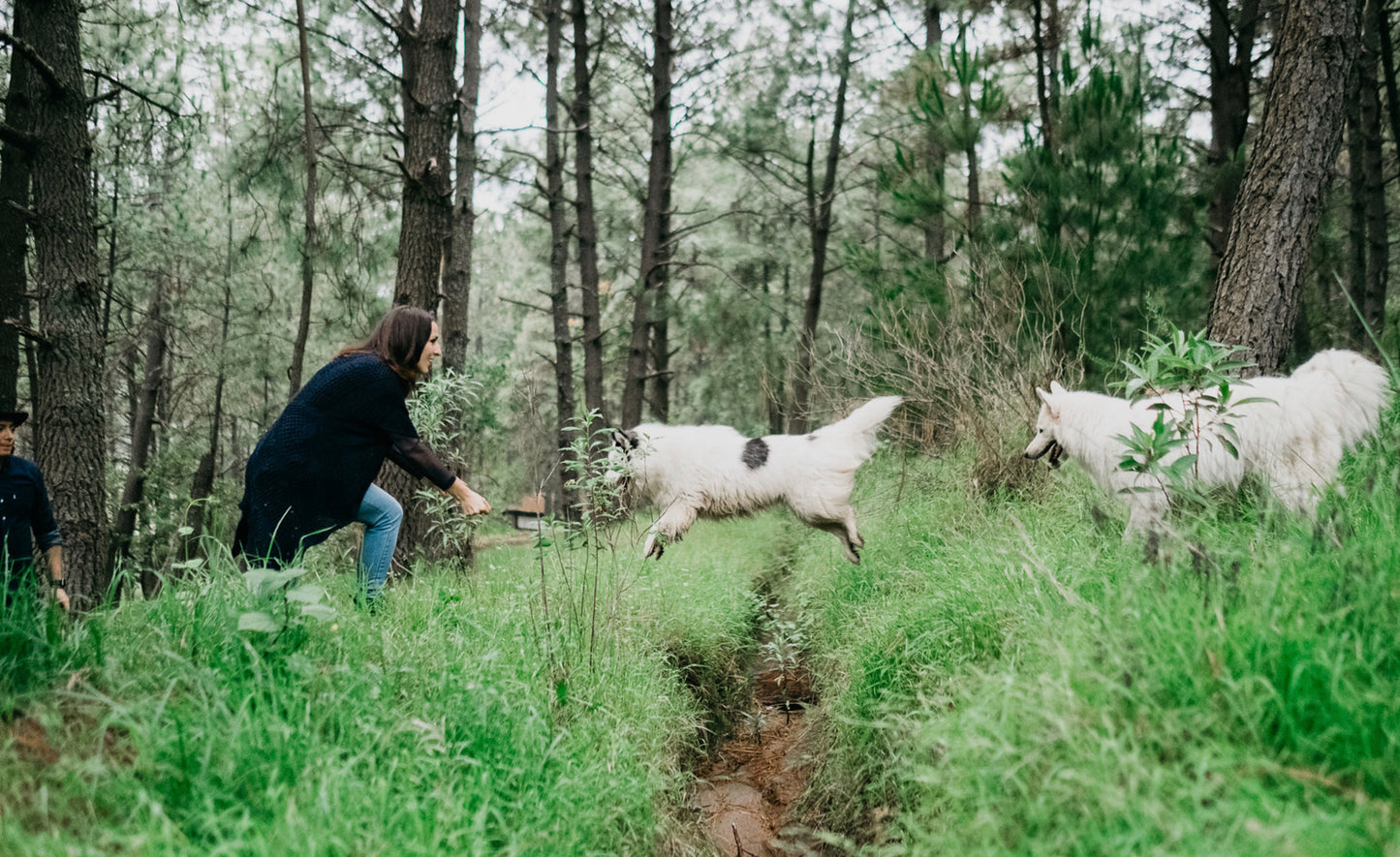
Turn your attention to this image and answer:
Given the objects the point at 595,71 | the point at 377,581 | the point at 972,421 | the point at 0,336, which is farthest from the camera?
the point at 595,71

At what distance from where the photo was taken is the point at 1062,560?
3.42m

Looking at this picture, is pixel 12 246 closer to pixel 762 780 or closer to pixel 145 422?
pixel 145 422

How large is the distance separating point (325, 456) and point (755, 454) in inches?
131

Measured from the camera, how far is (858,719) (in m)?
3.36

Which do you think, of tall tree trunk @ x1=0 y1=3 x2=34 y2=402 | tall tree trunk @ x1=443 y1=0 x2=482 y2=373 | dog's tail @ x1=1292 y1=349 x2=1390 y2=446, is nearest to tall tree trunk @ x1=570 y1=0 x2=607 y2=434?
tall tree trunk @ x1=443 y1=0 x2=482 y2=373

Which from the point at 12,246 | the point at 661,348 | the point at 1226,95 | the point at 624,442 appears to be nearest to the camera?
the point at 624,442

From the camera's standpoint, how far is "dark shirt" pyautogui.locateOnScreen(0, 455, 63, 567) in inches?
161

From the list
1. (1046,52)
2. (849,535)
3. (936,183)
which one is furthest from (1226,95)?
(849,535)

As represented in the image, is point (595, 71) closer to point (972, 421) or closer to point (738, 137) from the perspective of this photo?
point (738, 137)

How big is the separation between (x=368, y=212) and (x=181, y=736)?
8.53m

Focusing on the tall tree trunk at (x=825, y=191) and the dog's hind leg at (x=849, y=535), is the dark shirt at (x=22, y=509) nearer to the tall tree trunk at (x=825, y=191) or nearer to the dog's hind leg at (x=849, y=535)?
the dog's hind leg at (x=849, y=535)

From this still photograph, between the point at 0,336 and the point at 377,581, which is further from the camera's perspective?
the point at 0,336

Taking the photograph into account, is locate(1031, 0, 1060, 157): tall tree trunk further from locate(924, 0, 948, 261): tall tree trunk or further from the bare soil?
the bare soil

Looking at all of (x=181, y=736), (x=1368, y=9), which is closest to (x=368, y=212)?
(x=181, y=736)
